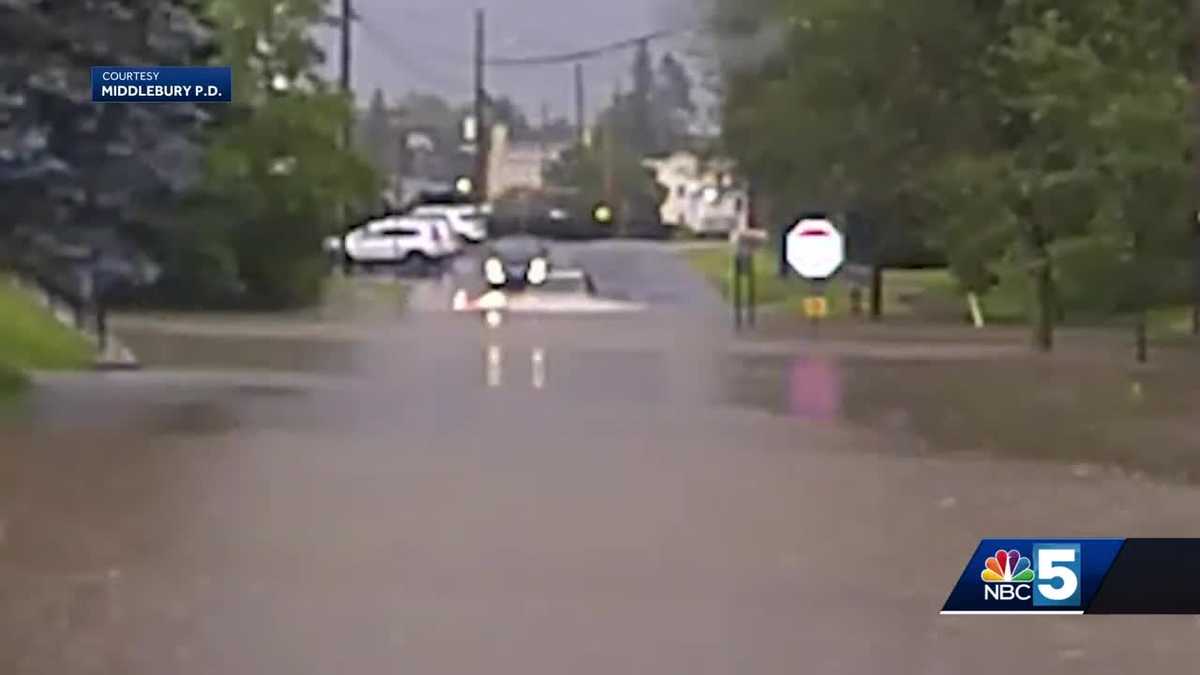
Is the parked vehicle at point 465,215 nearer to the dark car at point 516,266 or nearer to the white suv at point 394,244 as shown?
the white suv at point 394,244

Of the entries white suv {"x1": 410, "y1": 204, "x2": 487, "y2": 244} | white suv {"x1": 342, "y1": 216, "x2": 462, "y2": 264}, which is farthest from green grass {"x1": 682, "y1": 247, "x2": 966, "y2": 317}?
white suv {"x1": 410, "y1": 204, "x2": 487, "y2": 244}

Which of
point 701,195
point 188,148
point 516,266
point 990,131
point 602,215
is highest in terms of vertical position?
point 990,131

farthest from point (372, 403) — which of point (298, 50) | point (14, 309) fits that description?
point (298, 50)

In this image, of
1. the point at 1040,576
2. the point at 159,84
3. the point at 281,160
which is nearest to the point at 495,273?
the point at 281,160

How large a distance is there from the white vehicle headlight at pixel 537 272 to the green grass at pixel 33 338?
25866 mm

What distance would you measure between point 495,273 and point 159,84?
26.6 metres

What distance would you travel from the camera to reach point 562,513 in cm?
1444

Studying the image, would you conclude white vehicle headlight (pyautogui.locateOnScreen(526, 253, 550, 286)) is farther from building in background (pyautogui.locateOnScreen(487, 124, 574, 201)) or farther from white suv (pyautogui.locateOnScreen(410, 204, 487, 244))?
building in background (pyautogui.locateOnScreen(487, 124, 574, 201))

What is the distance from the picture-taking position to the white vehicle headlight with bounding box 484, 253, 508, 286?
54659 mm

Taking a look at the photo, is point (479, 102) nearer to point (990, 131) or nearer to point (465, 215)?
point (465, 215)

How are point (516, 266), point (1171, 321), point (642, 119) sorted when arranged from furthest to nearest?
point (642, 119)
point (516, 266)
point (1171, 321)

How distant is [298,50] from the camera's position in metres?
46.3

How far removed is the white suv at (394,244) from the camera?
63.3m

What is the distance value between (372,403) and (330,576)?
1075 centimetres
